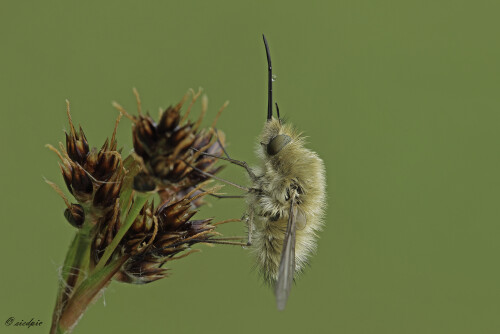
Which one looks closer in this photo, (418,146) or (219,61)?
(219,61)

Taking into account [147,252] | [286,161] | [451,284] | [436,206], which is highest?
[286,161]

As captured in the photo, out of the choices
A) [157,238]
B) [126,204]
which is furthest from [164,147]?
[157,238]

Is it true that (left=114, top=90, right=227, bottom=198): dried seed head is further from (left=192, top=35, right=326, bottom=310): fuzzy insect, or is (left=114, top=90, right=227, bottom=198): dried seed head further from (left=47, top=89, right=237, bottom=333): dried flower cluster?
(left=192, top=35, right=326, bottom=310): fuzzy insect

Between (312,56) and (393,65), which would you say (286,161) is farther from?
(393,65)

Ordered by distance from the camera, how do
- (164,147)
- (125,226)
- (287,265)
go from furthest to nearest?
(287,265) < (125,226) < (164,147)

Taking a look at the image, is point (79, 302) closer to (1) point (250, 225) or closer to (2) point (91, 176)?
(2) point (91, 176)

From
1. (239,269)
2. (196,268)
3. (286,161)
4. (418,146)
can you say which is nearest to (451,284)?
(418,146)
